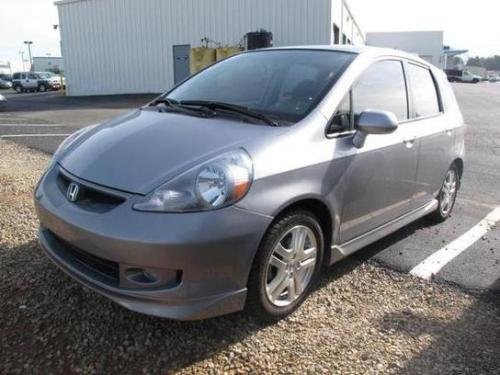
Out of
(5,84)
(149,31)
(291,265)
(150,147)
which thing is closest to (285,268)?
(291,265)

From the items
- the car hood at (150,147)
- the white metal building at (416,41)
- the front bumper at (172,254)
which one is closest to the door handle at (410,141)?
the car hood at (150,147)

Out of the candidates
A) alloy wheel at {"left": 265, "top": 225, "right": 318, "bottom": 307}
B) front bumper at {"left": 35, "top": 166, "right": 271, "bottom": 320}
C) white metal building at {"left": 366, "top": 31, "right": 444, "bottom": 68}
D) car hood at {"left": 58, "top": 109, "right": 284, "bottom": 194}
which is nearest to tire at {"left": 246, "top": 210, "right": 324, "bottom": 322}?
alloy wheel at {"left": 265, "top": 225, "right": 318, "bottom": 307}

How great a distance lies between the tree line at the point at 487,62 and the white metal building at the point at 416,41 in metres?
79.0

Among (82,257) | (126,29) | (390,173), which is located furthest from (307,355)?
(126,29)

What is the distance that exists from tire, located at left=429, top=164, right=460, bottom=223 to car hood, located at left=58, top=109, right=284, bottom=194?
263 cm

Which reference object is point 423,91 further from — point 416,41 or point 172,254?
point 416,41

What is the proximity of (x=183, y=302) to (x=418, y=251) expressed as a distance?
252 cm

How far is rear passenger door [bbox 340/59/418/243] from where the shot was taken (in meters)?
3.40

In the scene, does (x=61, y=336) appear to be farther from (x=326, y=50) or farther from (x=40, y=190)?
(x=326, y=50)

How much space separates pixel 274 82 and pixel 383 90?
875 mm

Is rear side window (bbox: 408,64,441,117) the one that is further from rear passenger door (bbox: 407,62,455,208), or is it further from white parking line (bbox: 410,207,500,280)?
white parking line (bbox: 410,207,500,280)

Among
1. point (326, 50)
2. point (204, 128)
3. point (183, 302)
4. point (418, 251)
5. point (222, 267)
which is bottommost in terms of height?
point (418, 251)

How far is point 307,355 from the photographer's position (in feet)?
9.06

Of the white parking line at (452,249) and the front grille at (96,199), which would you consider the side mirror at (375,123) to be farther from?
the front grille at (96,199)
